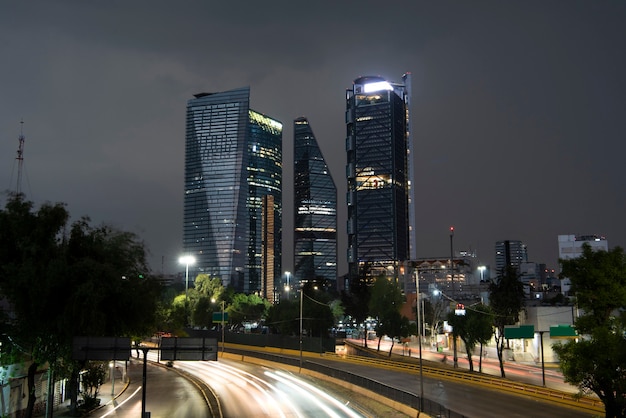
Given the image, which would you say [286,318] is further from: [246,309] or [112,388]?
[112,388]

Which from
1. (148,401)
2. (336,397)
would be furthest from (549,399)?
(148,401)

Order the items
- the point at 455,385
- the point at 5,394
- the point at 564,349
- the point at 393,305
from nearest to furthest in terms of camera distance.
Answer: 1. the point at 564,349
2. the point at 5,394
3. the point at 455,385
4. the point at 393,305

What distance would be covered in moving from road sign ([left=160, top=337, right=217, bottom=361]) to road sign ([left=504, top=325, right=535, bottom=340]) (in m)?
46.7

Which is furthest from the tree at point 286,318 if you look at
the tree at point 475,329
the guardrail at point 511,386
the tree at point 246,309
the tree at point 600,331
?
the tree at point 600,331

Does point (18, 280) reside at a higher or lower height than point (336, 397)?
higher

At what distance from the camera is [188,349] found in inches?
1149

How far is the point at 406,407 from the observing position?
1389 inches

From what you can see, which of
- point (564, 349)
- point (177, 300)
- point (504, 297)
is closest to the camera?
point (564, 349)

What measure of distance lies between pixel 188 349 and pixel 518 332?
160 feet

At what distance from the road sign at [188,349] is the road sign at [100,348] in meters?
2.73

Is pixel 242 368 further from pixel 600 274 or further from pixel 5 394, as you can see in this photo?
pixel 600 274

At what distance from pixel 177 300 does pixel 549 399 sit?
265 ft

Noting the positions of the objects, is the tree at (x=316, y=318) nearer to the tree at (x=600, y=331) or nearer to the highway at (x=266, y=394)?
the highway at (x=266, y=394)

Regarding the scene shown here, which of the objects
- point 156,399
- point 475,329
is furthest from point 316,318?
point 156,399
